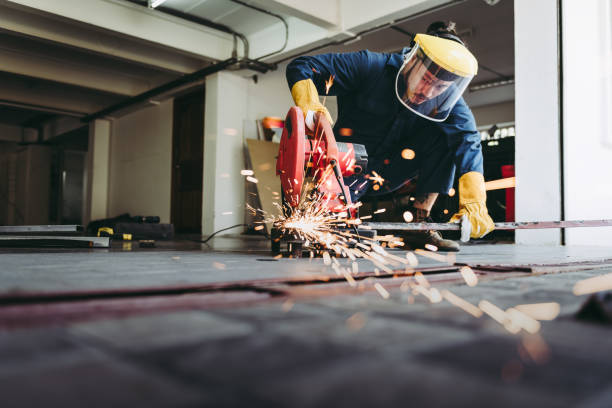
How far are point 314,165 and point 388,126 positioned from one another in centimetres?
92

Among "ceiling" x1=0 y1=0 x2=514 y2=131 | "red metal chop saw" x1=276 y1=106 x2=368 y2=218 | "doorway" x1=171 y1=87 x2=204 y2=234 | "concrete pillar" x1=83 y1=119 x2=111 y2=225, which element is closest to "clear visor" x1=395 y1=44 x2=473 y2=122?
"red metal chop saw" x1=276 y1=106 x2=368 y2=218

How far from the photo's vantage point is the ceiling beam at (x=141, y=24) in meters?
5.07

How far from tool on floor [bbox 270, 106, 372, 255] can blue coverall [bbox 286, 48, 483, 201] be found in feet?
1.35

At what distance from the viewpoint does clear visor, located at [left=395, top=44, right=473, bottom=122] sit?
2.11m

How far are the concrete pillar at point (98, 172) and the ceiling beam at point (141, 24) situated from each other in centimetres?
443

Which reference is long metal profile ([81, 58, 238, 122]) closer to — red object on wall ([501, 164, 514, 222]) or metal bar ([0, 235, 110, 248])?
red object on wall ([501, 164, 514, 222])

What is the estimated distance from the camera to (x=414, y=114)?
270cm

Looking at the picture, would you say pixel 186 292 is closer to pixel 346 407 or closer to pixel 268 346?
pixel 268 346

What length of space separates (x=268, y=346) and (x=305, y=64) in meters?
2.04

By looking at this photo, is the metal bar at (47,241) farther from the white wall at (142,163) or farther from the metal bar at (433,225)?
the white wall at (142,163)

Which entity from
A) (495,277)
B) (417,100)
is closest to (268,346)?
(495,277)

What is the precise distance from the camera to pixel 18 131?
42.2 feet

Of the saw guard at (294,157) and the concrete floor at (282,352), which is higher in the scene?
the saw guard at (294,157)

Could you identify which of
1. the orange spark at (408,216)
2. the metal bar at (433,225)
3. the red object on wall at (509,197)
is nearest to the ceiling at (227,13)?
the red object on wall at (509,197)
